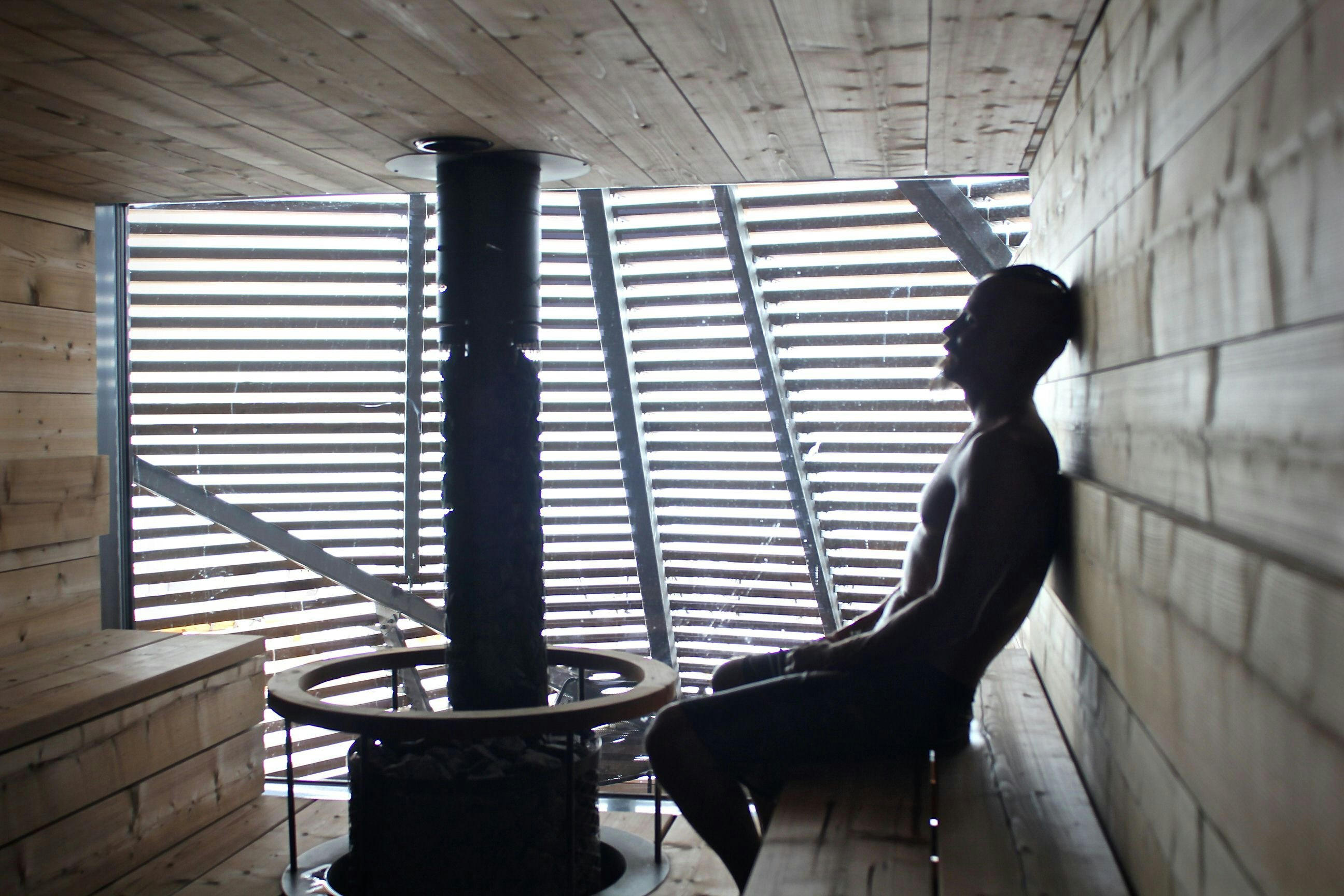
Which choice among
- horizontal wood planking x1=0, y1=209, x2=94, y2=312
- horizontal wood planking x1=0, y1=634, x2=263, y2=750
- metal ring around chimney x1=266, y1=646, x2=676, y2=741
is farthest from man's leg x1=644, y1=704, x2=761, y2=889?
horizontal wood planking x1=0, y1=209, x2=94, y2=312

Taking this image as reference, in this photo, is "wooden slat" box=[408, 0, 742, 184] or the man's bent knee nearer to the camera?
"wooden slat" box=[408, 0, 742, 184]

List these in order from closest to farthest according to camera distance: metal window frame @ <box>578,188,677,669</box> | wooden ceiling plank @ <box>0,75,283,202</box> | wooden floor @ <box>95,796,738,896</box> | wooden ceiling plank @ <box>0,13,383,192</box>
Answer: wooden ceiling plank @ <box>0,13,383,192</box> < wooden ceiling plank @ <box>0,75,283,202</box> < wooden floor @ <box>95,796,738,896</box> < metal window frame @ <box>578,188,677,669</box>

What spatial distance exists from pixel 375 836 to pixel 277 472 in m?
2.95

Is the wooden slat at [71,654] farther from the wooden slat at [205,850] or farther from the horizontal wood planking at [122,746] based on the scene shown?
the wooden slat at [205,850]

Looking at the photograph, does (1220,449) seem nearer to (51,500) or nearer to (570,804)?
(570,804)

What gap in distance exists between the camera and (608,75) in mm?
2236

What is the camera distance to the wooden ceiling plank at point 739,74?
1.91 m

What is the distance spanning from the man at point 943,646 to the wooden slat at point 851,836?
0.28 feet

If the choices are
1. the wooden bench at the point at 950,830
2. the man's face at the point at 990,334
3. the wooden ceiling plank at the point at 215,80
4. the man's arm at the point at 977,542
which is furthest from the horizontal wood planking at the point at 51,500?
the man's face at the point at 990,334

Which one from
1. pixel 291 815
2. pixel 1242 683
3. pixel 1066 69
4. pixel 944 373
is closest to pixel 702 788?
pixel 944 373

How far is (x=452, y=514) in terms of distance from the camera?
2.71 m

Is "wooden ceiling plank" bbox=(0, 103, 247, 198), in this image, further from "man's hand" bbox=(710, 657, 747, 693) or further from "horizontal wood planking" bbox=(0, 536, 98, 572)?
"man's hand" bbox=(710, 657, 747, 693)

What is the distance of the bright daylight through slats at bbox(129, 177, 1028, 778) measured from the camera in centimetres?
464

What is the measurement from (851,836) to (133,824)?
7.60ft
